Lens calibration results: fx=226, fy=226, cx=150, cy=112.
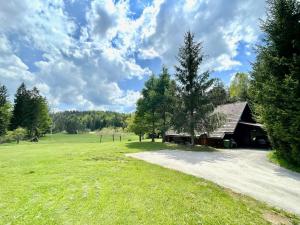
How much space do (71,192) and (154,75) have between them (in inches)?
1085

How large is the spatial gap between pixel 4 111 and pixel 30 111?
955 cm

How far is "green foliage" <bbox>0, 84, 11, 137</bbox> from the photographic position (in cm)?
5104

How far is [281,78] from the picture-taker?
50.5ft

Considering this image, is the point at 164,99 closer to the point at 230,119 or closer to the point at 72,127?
the point at 230,119

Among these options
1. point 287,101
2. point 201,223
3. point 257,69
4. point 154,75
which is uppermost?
point 154,75

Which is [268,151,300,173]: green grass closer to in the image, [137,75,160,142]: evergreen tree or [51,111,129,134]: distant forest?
[137,75,160,142]: evergreen tree

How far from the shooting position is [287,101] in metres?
14.0

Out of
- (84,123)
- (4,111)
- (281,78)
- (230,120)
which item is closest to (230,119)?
(230,120)

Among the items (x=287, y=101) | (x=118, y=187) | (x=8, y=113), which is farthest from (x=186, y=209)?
(x=8, y=113)

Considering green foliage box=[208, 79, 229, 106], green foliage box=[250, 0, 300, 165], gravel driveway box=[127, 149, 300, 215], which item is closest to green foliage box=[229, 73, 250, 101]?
green foliage box=[208, 79, 229, 106]

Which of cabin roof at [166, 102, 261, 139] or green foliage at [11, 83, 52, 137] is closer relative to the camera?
cabin roof at [166, 102, 261, 139]

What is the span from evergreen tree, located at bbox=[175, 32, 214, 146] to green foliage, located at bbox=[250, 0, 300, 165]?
7725 mm

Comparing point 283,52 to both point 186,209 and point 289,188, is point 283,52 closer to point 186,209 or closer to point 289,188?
point 289,188

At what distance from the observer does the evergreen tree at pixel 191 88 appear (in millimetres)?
24625
